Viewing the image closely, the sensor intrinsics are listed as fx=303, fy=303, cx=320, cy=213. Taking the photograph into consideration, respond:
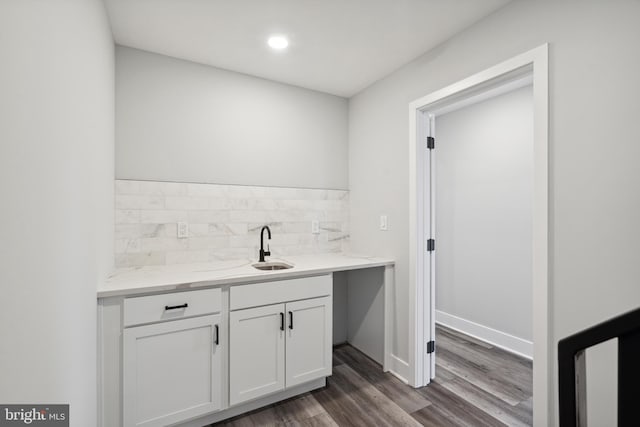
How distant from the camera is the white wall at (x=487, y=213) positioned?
2746 mm

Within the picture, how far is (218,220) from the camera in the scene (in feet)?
8.05

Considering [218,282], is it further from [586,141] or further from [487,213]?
[487,213]

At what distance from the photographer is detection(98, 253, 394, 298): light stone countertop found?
1.59m

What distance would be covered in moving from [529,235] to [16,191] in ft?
10.6

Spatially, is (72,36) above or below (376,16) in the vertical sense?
below

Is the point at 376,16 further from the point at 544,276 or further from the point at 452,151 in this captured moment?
the point at 452,151

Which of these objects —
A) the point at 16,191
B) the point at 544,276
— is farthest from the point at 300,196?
the point at 16,191

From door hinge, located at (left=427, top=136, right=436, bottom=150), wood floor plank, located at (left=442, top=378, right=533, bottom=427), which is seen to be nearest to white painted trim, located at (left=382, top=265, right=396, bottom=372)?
wood floor plank, located at (left=442, top=378, right=533, bottom=427)

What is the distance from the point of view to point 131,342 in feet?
5.13

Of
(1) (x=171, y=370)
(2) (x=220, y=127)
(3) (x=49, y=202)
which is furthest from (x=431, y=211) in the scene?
(3) (x=49, y=202)

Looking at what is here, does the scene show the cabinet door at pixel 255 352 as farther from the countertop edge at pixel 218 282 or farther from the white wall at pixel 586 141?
the white wall at pixel 586 141

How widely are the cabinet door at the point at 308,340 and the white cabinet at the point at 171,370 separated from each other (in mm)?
460

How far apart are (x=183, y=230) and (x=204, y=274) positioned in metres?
0.59

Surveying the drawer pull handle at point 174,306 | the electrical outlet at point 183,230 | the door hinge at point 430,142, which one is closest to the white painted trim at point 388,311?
the door hinge at point 430,142
